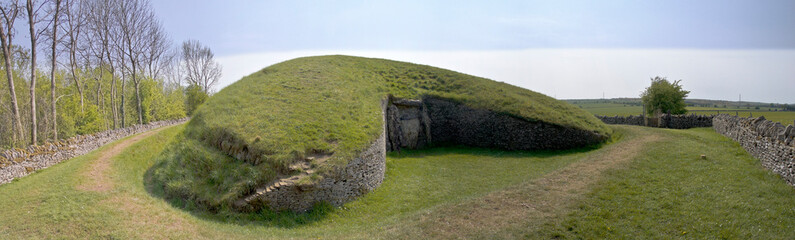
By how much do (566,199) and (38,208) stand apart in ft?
52.0

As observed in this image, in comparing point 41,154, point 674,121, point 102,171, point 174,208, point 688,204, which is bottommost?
point 174,208

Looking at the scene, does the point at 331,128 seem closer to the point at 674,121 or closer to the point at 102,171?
the point at 102,171

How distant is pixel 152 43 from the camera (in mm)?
35781

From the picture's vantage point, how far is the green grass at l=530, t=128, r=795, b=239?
29.3 ft

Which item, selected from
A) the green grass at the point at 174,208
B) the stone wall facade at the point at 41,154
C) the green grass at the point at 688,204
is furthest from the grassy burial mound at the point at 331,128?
the green grass at the point at 688,204

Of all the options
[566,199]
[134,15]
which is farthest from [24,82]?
[566,199]

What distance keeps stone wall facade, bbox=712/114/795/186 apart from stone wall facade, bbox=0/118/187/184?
83.6 ft

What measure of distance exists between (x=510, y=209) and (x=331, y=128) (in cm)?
885

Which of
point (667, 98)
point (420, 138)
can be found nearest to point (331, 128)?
point (420, 138)

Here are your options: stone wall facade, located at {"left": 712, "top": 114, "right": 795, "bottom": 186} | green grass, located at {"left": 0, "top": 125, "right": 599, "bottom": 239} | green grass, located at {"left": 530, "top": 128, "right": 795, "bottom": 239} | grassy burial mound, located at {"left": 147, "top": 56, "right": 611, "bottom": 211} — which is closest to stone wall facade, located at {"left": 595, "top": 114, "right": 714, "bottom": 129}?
grassy burial mound, located at {"left": 147, "top": 56, "right": 611, "bottom": 211}

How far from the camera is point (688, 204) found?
10312 mm

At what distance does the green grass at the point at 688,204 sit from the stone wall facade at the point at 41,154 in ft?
61.8

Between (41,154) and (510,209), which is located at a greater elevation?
(41,154)

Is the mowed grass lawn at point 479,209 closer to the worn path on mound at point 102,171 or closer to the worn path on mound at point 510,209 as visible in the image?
the worn path on mound at point 510,209
